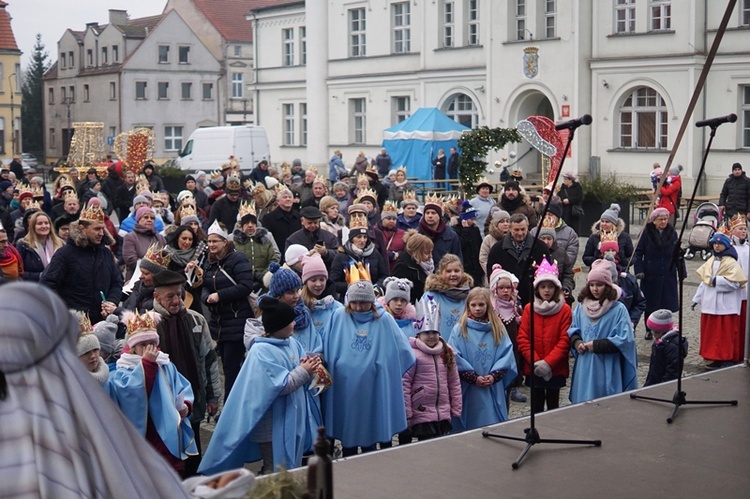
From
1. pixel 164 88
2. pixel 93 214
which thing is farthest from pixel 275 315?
pixel 164 88

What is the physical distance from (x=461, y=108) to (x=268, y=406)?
35.4 meters

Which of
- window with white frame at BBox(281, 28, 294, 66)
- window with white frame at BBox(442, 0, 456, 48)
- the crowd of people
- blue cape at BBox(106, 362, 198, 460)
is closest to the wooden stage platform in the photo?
the crowd of people

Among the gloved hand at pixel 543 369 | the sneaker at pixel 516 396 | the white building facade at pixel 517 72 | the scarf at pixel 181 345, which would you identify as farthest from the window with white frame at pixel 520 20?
the scarf at pixel 181 345

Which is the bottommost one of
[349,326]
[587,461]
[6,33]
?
[587,461]

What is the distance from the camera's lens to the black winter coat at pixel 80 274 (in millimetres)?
9625

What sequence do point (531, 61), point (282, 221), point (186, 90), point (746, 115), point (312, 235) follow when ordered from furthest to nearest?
1. point (186, 90)
2. point (531, 61)
3. point (746, 115)
4. point (282, 221)
5. point (312, 235)

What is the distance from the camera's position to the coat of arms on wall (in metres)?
36.8

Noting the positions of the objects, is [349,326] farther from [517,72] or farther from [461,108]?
[461,108]

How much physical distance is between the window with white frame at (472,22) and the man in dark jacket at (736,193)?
18111mm

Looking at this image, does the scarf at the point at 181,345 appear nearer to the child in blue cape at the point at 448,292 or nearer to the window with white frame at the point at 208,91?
the child in blue cape at the point at 448,292

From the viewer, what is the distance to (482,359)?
8.16 m

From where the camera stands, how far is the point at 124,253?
11703 millimetres

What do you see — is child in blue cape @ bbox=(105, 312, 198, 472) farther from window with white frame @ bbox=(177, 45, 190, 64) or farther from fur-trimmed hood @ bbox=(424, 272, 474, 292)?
window with white frame @ bbox=(177, 45, 190, 64)

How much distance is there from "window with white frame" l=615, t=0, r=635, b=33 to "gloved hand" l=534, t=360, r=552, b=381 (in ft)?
92.7
